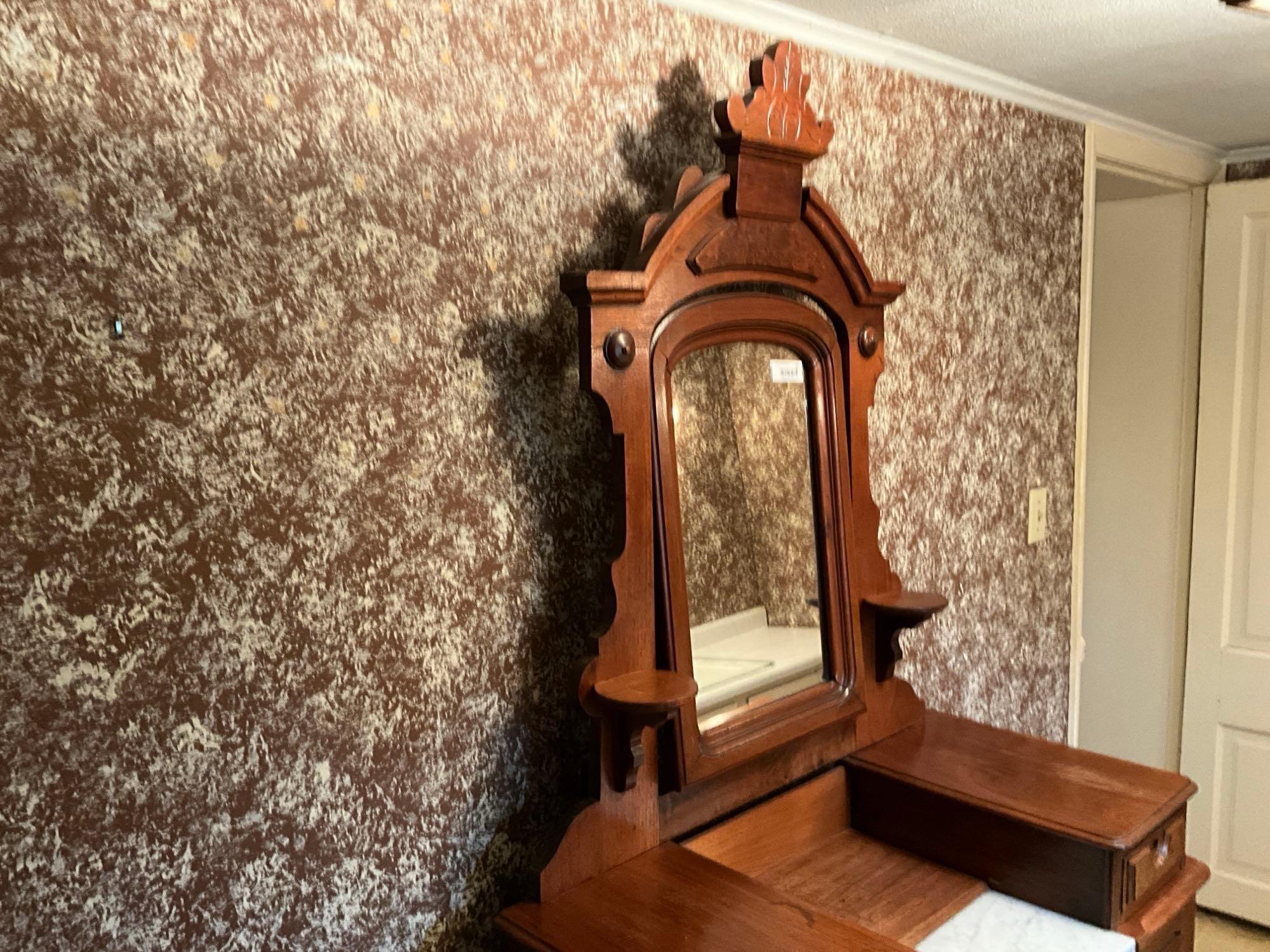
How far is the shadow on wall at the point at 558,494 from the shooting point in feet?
3.62

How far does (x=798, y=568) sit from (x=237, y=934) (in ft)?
2.56

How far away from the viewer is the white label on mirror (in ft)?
4.21

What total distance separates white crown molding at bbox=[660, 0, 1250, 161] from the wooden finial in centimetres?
16

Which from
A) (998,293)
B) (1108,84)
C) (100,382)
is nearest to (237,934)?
(100,382)

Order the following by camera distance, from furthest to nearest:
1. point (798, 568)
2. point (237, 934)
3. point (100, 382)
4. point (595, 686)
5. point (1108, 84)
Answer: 1. point (1108, 84)
2. point (798, 568)
3. point (595, 686)
4. point (237, 934)
5. point (100, 382)

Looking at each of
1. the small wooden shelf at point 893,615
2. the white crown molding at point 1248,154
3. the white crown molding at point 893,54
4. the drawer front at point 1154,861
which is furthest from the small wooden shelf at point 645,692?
the white crown molding at point 1248,154

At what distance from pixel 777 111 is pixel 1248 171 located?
6.14 ft

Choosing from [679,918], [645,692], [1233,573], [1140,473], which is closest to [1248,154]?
[1140,473]

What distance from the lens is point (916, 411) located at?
1676 millimetres

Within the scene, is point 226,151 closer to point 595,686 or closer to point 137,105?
point 137,105

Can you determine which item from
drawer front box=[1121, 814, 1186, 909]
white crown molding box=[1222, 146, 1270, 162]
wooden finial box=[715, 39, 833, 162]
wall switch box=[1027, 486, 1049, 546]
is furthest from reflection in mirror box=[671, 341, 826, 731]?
white crown molding box=[1222, 146, 1270, 162]

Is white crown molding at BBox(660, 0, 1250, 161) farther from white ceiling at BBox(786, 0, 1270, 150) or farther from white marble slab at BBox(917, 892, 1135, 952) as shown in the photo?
white marble slab at BBox(917, 892, 1135, 952)

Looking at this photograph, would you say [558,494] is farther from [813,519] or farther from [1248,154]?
[1248,154]

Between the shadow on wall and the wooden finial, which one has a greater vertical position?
the wooden finial
